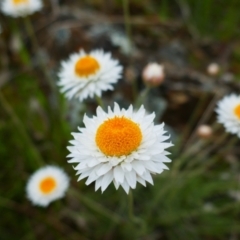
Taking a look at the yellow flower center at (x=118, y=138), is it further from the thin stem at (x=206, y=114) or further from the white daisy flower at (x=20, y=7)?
the white daisy flower at (x=20, y=7)

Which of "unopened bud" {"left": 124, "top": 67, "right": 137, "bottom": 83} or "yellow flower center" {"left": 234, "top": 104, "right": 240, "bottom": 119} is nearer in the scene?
"yellow flower center" {"left": 234, "top": 104, "right": 240, "bottom": 119}

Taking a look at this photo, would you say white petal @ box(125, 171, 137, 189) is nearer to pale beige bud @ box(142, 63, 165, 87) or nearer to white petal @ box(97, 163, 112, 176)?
white petal @ box(97, 163, 112, 176)

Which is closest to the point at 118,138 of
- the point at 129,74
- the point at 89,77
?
the point at 89,77

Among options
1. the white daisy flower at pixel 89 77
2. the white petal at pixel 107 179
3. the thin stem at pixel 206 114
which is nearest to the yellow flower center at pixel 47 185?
the white daisy flower at pixel 89 77

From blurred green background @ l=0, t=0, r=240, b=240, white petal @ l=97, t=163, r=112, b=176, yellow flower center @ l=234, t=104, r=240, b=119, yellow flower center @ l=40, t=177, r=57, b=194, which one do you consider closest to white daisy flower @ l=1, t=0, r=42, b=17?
blurred green background @ l=0, t=0, r=240, b=240

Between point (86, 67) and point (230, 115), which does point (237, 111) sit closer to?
point (230, 115)

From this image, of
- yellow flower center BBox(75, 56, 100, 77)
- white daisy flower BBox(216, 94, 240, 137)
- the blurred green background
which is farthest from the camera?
the blurred green background
